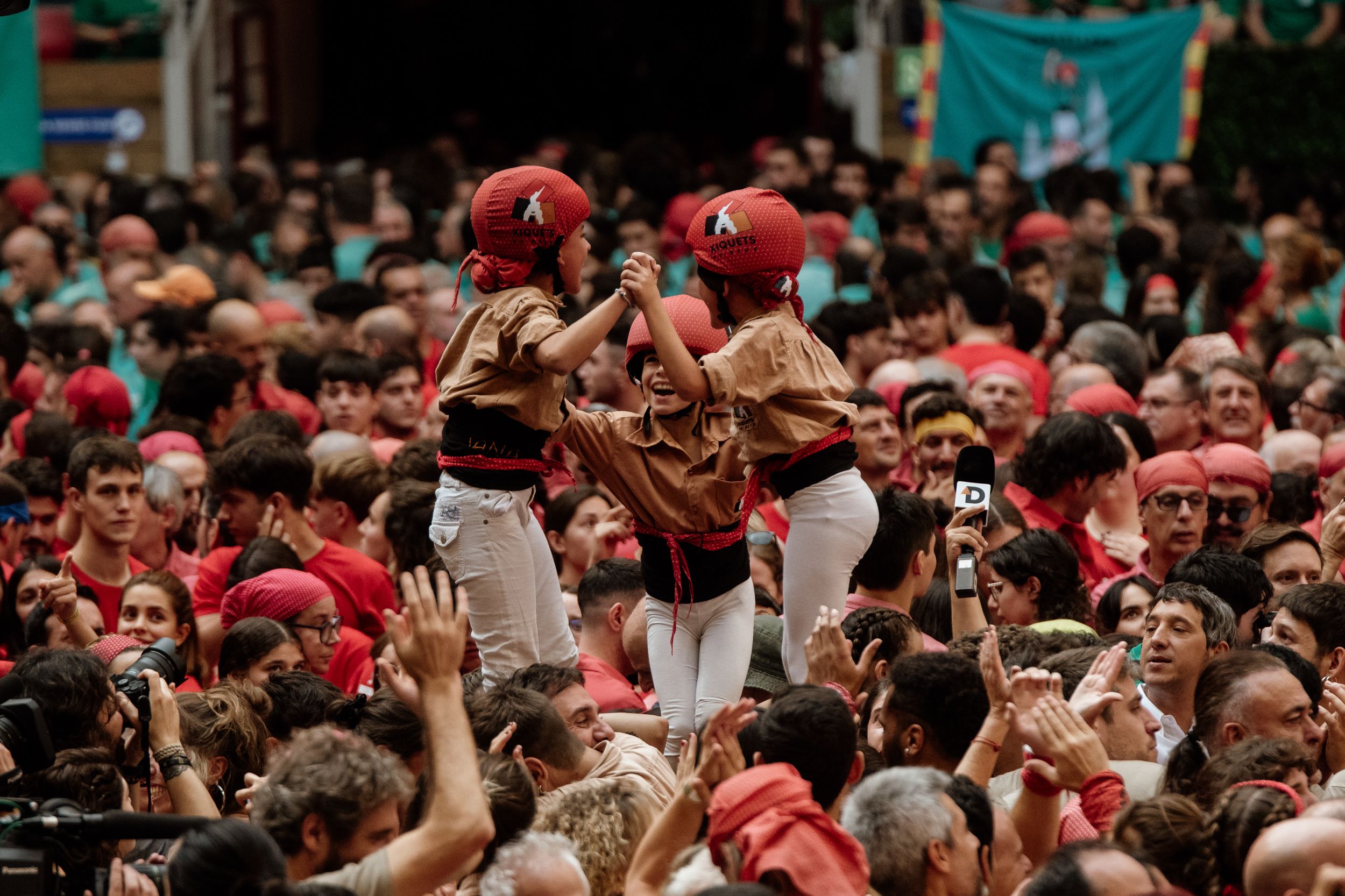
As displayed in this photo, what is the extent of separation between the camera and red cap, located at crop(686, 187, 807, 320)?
5.75 m

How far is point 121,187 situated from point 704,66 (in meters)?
9.28

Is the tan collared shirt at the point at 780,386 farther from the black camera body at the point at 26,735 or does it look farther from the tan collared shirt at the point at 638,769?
the black camera body at the point at 26,735

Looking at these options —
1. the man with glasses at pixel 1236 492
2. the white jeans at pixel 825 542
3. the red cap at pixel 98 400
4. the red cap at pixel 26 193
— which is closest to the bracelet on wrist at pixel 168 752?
the white jeans at pixel 825 542

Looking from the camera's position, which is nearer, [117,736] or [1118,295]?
[117,736]

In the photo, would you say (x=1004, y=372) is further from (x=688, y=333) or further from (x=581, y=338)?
(x=581, y=338)

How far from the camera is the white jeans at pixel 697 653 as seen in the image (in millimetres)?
5891

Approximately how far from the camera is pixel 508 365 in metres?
5.68

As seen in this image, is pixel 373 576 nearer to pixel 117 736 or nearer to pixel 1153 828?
pixel 117 736

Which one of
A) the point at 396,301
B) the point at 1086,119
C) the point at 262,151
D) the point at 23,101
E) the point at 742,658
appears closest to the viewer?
the point at 742,658

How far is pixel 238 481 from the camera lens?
7648 millimetres

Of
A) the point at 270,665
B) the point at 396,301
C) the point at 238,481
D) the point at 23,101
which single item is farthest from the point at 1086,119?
the point at 270,665

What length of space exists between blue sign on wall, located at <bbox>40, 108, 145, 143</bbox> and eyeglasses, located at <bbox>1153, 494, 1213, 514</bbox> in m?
14.1

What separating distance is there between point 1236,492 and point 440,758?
4.67 meters

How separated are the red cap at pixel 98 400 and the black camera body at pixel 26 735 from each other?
493 cm
